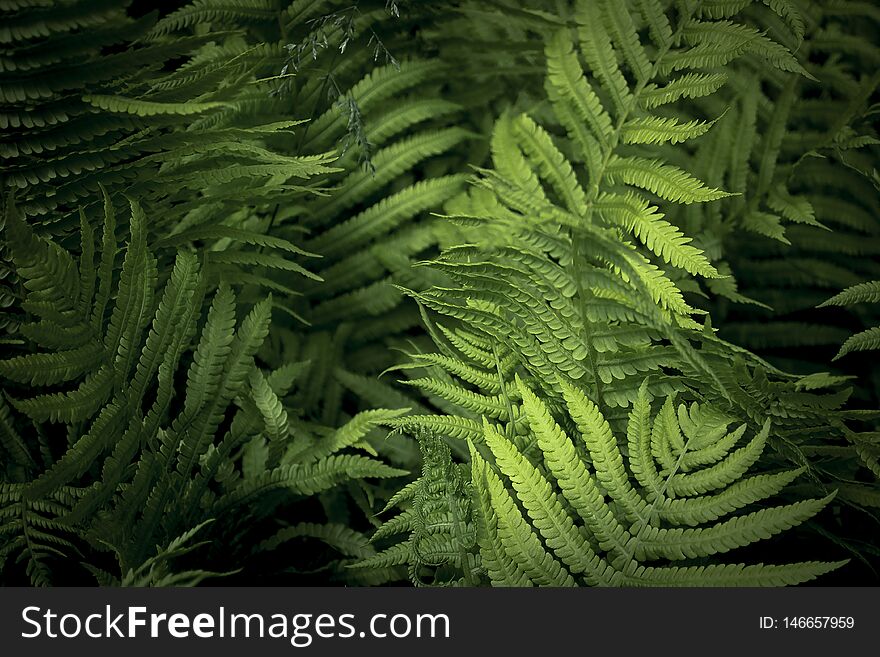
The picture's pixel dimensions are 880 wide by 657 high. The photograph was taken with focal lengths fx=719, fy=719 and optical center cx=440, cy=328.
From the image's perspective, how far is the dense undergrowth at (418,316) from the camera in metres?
0.74

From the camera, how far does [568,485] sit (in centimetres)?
73

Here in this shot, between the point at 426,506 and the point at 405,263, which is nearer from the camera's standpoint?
the point at 426,506

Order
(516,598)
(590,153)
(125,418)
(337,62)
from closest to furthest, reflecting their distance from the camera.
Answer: (516,598) < (125,418) < (590,153) < (337,62)

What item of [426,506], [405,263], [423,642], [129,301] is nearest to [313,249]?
[405,263]

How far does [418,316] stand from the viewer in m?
1.17

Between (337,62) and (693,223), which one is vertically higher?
(337,62)

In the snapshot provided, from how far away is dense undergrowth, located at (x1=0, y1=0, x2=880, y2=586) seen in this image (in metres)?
0.74

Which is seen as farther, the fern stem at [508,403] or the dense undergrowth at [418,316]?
the fern stem at [508,403]

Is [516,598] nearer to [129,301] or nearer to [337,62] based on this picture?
[129,301]

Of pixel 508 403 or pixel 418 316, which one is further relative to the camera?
pixel 418 316

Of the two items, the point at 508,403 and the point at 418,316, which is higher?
the point at 418,316

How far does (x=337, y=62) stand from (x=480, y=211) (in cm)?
33

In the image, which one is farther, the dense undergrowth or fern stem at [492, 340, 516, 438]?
fern stem at [492, 340, 516, 438]

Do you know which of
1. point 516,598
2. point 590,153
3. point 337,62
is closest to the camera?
point 516,598
